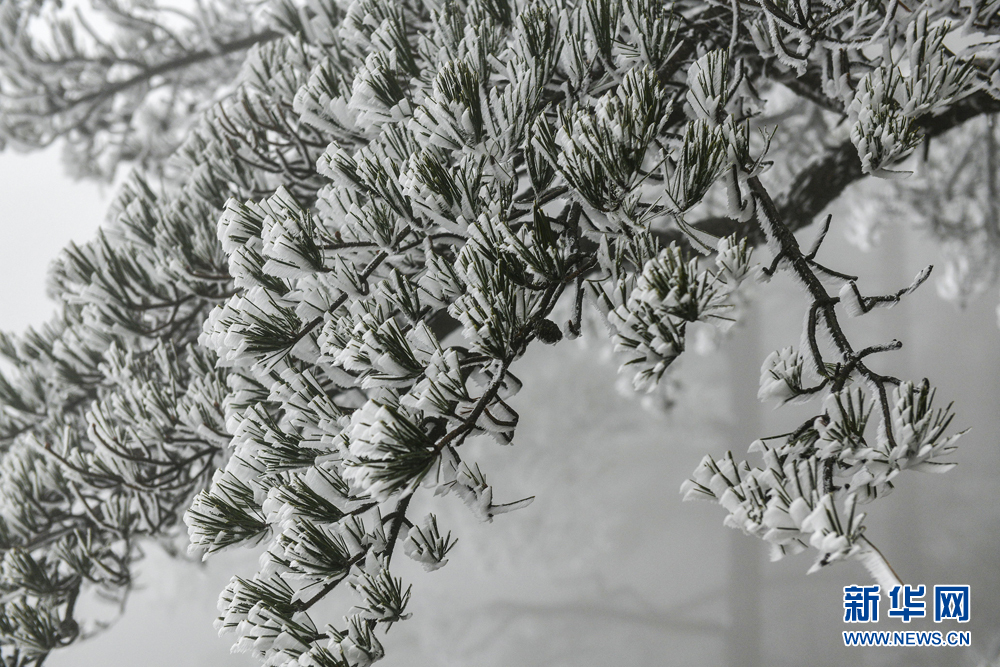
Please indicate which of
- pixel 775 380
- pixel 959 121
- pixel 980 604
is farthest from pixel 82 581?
pixel 980 604

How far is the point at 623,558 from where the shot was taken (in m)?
7.68

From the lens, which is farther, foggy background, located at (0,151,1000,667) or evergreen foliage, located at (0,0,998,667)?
foggy background, located at (0,151,1000,667)

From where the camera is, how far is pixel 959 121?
1.38m

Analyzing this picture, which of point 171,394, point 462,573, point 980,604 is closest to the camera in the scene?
point 171,394

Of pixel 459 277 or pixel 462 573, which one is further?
pixel 462 573

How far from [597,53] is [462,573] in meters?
7.56

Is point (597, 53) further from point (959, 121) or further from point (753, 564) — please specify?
point (753, 564)

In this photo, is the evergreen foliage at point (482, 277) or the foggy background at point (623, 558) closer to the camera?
the evergreen foliage at point (482, 277)

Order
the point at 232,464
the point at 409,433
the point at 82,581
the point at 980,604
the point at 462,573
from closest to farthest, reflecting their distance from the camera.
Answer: the point at 409,433 → the point at 232,464 → the point at 82,581 → the point at 980,604 → the point at 462,573

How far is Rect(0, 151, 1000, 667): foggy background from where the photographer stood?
667 cm

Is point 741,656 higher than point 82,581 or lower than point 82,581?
higher

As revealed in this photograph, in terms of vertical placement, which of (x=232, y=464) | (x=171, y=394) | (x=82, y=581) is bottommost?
(x=82, y=581)

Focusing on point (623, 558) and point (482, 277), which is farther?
point (623, 558)

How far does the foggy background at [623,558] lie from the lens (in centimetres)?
667
